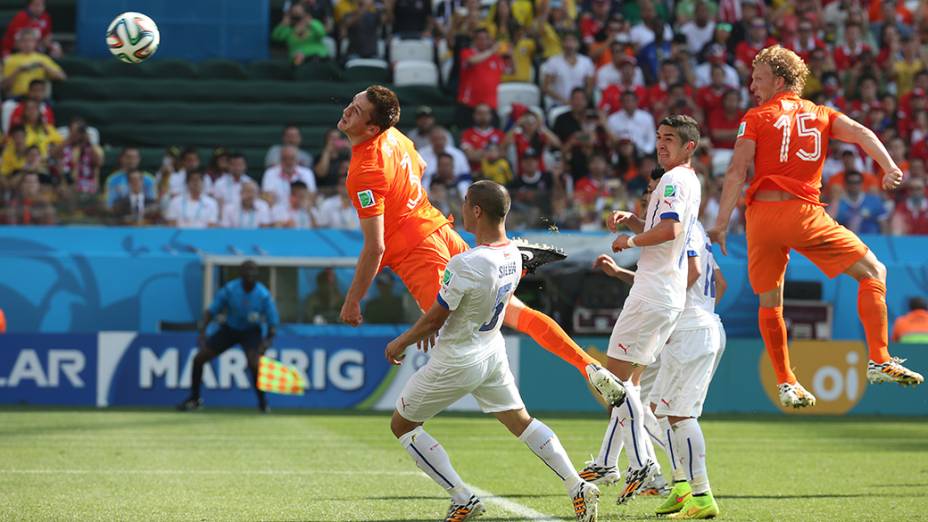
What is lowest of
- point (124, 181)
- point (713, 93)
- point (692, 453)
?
point (692, 453)

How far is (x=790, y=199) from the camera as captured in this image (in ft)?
31.0

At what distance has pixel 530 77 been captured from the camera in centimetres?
2450

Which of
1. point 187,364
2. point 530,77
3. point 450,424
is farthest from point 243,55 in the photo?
point 450,424

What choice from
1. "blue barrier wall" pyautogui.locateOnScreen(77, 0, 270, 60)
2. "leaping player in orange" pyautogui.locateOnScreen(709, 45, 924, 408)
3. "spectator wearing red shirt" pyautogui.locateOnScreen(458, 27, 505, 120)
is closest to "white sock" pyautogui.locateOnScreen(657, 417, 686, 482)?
"leaping player in orange" pyautogui.locateOnScreen(709, 45, 924, 408)

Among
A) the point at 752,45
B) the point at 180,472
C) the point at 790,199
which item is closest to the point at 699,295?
the point at 790,199

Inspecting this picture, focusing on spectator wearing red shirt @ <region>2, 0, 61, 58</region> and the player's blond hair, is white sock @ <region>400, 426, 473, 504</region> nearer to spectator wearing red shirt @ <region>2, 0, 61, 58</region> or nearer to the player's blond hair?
the player's blond hair

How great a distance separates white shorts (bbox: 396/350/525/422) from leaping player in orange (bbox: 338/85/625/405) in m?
0.68

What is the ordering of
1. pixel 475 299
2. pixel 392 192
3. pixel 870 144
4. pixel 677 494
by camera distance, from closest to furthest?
pixel 475 299 < pixel 677 494 < pixel 392 192 < pixel 870 144

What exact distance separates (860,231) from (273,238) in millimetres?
8356

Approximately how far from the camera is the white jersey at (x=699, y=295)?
364 inches

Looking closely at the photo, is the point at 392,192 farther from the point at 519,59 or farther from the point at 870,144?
the point at 519,59

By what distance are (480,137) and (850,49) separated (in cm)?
797

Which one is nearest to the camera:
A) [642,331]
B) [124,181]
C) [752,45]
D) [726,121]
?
[642,331]

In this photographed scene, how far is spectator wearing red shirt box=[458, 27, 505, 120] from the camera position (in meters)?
23.5
